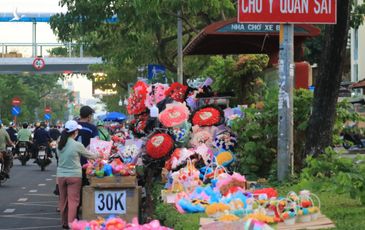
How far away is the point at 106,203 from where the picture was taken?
9.35 m

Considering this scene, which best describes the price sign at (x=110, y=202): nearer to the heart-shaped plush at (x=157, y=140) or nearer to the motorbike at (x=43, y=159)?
the heart-shaped plush at (x=157, y=140)

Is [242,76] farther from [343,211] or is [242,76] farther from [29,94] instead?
[29,94]

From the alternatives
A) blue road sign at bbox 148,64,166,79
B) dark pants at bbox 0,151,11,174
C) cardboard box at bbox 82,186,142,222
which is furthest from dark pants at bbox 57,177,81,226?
blue road sign at bbox 148,64,166,79

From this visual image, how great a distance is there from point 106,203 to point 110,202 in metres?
0.06

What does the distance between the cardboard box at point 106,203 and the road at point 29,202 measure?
63.7 inches

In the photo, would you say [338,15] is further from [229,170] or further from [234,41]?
[234,41]

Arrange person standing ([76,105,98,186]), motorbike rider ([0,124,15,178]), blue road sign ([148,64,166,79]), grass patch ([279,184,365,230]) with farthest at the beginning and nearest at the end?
blue road sign ([148,64,166,79]), motorbike rider ([0,124,15,178]), person standing ([76,105,98,186]), grass patch ([279,184,365,230])

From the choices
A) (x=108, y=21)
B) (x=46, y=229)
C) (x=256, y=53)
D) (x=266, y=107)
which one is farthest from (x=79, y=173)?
(x=108, y=21)

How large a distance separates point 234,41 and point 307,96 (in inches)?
124

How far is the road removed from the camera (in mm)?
11220

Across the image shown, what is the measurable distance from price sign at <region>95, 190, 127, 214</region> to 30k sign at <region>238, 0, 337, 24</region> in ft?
10.1

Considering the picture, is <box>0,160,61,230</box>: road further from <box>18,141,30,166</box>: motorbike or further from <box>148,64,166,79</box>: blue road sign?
<box>18,141,30,166</box>: motorbike

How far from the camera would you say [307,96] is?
9.34 m

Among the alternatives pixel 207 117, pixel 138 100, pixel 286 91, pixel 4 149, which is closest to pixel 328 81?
pixel 286 91
